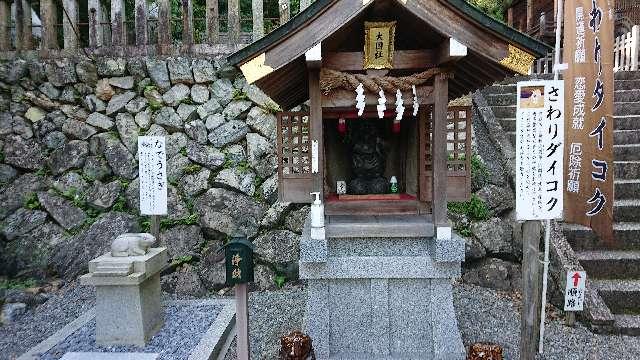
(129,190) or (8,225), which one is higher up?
(129,190)

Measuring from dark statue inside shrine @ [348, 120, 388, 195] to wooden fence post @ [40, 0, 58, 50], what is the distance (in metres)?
7.31

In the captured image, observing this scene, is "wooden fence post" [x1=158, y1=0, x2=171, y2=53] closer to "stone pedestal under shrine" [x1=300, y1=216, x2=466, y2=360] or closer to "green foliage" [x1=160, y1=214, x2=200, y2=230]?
"green foliage" [x1=160, y1=214, x2=200, y2=230]

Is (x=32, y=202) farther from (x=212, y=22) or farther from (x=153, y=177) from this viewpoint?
(x=212, y=22)

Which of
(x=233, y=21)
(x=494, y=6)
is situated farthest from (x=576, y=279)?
(x=494, y=6)

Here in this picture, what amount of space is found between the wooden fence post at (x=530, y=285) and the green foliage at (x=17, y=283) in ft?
27.0

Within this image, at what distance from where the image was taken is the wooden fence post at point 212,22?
25.4 ft

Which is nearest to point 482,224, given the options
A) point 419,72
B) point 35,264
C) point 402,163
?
point 402,163

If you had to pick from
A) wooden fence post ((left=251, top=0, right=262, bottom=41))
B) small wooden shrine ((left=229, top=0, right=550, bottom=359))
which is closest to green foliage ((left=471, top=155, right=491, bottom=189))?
small wooden shrine ((left=229, top=0, right=550, bottom=359))

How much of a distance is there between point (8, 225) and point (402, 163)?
7897mm

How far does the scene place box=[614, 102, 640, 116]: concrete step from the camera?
8.05m

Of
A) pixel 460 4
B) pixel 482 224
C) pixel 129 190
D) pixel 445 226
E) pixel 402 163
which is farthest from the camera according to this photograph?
pixel 129 190

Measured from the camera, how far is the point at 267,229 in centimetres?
743

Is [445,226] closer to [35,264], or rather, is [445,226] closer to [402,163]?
[402,163]

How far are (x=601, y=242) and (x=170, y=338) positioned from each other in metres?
6.78
